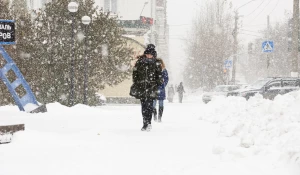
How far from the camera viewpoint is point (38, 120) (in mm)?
10523

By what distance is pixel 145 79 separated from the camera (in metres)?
8.94

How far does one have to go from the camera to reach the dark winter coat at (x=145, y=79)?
8.88 meters

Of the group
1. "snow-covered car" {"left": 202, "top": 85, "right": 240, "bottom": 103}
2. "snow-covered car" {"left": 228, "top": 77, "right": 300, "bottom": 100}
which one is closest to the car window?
"snow-covered car" {"left": 228, "top": 77, "right": 300, "bottom": 100}

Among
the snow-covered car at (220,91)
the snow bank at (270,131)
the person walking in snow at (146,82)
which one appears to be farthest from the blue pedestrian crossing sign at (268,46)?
the person walking in snow at (146,82)

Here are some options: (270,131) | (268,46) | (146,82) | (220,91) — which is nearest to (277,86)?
→ (268,46)

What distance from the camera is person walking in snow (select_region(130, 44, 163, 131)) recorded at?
8.88 m

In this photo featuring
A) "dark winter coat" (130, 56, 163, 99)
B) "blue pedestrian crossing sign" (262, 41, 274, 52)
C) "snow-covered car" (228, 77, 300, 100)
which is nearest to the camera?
"dark winter coat" (130, 56, 163, 99)

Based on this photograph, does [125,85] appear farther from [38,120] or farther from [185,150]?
[185,150]

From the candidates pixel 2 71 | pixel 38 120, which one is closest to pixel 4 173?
pixel 38 120

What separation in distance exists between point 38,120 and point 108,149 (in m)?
4.53

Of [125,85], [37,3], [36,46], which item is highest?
[37,3]

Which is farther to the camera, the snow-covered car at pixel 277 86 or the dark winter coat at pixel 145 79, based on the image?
the snow-covered car at pixel 277 86

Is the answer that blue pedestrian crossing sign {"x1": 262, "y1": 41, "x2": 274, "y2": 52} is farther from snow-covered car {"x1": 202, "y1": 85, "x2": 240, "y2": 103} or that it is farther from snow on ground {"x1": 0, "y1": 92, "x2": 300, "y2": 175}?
snow on ground {"x1": 0, "y1": 92, "x2": 300, "y2": 175}

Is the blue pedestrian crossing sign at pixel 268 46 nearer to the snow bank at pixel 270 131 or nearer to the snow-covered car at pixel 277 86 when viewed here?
the snow-covered car at pixel 277 86
